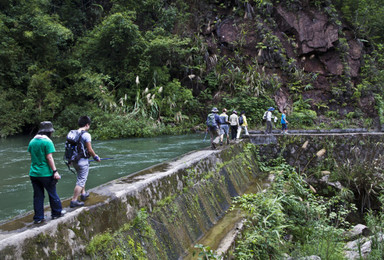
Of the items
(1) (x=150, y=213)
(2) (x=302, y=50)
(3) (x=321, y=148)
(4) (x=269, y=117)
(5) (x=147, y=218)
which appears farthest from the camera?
(2) (x=302, y=50)

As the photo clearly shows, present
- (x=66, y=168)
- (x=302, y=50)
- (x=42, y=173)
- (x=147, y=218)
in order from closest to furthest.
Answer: (x=42, y=173) → (x=147, y=218) → (x=66, y=168) → (x=302, y=50)

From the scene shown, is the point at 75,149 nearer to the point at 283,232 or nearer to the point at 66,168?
the point at 283,232

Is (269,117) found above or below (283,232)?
above

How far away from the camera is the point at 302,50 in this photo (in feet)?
76.9

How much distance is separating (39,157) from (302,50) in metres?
24.1

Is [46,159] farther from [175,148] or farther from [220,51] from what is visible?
[220,51]

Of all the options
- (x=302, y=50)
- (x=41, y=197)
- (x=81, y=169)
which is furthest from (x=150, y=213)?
(x=302, y=50)

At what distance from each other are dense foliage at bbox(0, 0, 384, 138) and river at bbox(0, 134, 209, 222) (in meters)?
5.09

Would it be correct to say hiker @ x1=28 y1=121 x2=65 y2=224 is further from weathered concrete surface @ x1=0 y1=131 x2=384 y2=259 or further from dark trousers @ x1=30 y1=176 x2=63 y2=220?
weathered concrete surface @ x1=0 y1=131 x2=384 y2=259

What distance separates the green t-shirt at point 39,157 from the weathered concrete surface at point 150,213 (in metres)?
0.58

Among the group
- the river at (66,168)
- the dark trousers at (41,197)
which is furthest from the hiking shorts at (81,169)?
the river at (66,168)

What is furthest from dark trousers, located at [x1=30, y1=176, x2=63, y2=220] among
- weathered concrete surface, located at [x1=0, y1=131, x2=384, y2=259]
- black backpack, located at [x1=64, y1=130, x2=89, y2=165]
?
black backpack, located at [x1=64, y1=130, x2=89, y2=165]

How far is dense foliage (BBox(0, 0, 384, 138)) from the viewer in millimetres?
19984

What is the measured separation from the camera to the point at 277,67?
23.5m
